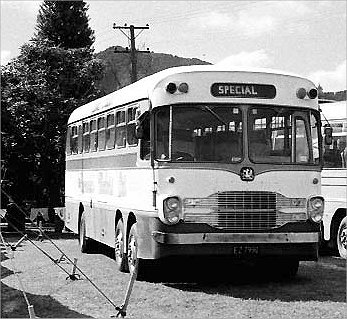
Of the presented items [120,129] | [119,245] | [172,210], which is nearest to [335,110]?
[120,129]

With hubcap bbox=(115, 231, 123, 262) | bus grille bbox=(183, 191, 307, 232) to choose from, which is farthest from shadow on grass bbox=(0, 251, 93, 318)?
hubcap bbox=(115, 231, 123, 262)

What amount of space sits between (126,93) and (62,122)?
18.5 meters

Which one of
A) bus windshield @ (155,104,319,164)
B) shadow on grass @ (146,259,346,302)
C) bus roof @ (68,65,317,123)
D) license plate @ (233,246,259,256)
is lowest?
shadow on grass @ (146,259,346,302)

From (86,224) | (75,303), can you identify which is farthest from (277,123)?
(86,224)

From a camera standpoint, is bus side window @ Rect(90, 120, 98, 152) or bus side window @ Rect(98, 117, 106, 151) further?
bus side window @ Rect(90, 120, 98, 152)

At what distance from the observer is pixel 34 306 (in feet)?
33.0

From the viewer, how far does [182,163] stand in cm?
1161

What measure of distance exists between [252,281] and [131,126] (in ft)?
10.3

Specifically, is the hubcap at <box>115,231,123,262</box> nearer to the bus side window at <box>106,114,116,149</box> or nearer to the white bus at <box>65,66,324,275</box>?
the white bus at <box>65,66,324,275</box>

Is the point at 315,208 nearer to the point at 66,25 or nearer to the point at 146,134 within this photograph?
the point at 146,134

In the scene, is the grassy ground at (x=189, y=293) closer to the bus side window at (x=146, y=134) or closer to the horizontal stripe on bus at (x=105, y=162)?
the horizontal stripe on bus at (x=105, y=162)

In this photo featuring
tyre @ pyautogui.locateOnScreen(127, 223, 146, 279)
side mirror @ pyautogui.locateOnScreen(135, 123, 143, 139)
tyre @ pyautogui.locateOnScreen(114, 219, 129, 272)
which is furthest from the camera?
tyre @ pyautogui.locateOnScreen(114, 219, 129, 272)

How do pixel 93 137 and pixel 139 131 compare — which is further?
pixel 93 137

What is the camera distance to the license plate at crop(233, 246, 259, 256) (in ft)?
38.1
